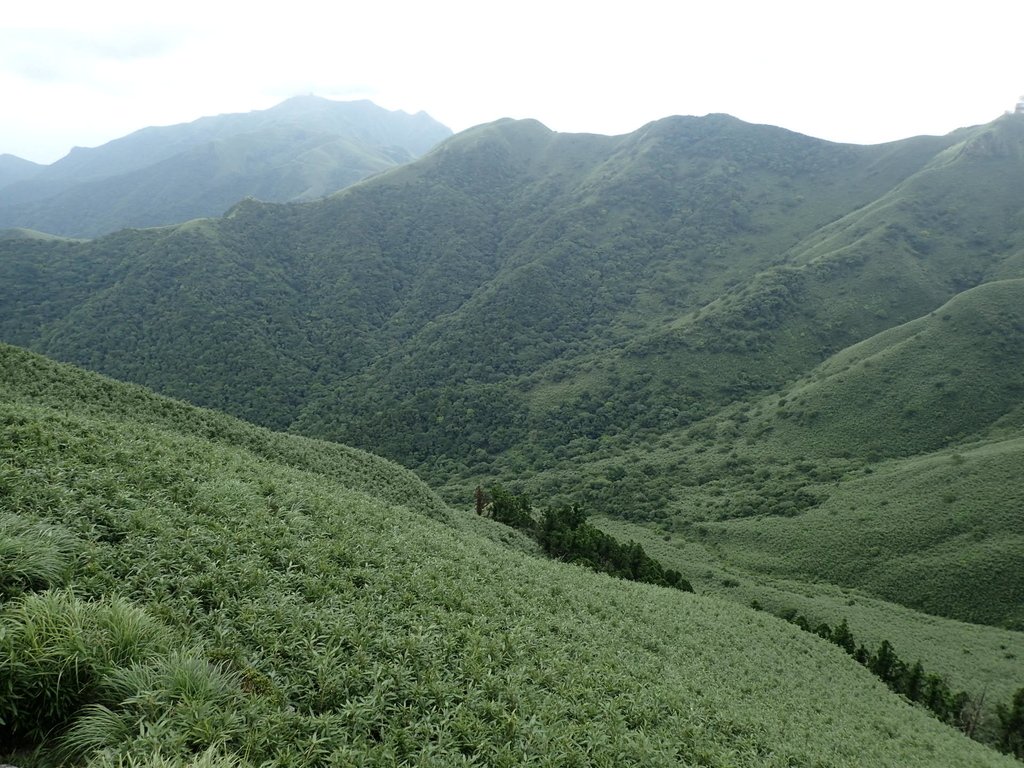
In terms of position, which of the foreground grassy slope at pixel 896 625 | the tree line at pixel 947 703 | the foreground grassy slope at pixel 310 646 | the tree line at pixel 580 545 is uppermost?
the foreground grassy slope at pixel 310 646

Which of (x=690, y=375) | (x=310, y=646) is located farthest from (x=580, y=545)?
(x=690, y=375)

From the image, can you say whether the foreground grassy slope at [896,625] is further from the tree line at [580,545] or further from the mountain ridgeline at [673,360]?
the tree line at [580,545]

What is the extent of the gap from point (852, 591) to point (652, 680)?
58.7 meters

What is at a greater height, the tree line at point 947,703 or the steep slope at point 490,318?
the steep slope at point 490,318

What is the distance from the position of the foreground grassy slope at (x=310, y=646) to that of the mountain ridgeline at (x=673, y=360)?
193 feet

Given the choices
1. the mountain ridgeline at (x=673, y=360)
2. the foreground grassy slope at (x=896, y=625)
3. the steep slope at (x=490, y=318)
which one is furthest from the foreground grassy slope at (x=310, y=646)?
the steep slope at (x=490, y=318)

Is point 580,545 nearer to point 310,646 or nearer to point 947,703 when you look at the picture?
point 947,703

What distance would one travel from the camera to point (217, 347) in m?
140

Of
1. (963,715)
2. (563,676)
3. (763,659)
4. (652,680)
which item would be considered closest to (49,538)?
(563,676)

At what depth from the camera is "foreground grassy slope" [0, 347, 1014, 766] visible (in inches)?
255

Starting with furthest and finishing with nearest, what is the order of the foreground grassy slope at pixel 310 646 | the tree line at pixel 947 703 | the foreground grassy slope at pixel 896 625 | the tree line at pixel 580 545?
1. the foreground grassy slope at pixel 896 625
2. the tree line at pixel 580 545
3. the tree line at pixel 947 703
4. the foreground grassy slope at pixel 310 646

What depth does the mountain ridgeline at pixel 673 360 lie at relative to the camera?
71125 mm

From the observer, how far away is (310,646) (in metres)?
9.14

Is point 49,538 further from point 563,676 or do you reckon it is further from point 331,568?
point 563,676
